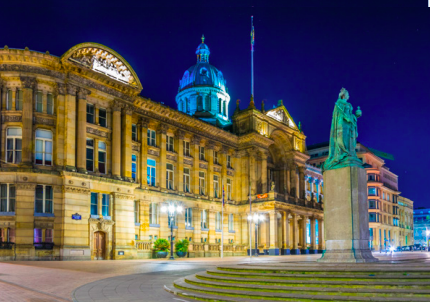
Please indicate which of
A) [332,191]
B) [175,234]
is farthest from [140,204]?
[332,191]

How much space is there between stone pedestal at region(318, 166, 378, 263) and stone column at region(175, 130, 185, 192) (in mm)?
36800

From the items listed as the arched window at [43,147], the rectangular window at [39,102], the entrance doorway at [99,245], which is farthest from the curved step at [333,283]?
the rectangular window at [39,102]

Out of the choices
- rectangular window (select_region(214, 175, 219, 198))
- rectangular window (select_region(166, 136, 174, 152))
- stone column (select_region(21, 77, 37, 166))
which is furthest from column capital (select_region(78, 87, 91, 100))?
rectangular window (select_region(214, 175, 219, 198))

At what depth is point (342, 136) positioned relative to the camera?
19.8 m

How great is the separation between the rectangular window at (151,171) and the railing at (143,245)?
725 cm

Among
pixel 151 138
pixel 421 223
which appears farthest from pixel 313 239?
pixel 421 223

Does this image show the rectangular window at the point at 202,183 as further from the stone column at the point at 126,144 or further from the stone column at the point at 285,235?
the stone column at the point at 126,144

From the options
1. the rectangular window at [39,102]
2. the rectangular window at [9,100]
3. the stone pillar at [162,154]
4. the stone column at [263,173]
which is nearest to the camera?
the rectangular window at [9,100]

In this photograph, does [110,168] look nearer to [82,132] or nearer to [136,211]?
[82,132]

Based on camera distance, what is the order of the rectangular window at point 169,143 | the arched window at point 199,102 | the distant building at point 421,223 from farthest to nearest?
1. the distant building at point 421,223
2. the arched window at point 199,102
3. the rectangular window at point 169,143

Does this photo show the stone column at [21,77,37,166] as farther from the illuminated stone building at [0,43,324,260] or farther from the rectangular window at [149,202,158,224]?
the rectangular window at [149,202,158,224]

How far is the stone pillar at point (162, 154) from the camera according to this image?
52.3 meters

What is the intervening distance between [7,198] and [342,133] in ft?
93.4

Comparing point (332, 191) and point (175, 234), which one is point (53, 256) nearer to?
point (175, 234)
